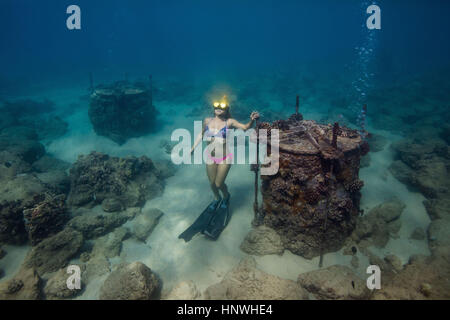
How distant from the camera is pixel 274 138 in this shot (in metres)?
4.61

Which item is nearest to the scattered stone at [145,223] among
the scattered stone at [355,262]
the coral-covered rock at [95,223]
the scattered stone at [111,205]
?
the coral-covered rock at [95,223]

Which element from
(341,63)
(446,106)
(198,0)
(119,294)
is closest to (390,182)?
(119,294)

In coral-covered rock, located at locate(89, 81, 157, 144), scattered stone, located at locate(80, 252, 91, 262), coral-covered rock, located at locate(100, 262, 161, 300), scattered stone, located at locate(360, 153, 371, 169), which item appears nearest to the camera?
coral-covered rock, located at locate(100, 262, 161, 300)

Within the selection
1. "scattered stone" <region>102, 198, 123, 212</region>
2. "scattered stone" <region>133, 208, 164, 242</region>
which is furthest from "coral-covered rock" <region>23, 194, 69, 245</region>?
"scattered stone" <region>133, 208, 164, 242</region>

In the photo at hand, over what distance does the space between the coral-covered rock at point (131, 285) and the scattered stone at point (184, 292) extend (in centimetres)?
39

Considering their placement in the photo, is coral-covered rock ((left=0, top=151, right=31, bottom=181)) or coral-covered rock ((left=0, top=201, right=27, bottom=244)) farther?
coral-covered rock ((left=0, top=151, right=31, bottom=181))

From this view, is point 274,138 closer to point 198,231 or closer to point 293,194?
point 293,194

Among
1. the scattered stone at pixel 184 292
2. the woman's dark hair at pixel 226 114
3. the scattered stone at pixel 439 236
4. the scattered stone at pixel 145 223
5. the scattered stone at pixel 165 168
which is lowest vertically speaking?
the scattered stone at pixel 184 292

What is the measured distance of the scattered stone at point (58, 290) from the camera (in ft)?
13.9

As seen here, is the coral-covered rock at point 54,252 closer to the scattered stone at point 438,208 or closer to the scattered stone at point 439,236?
the scattered stone at point 439,236

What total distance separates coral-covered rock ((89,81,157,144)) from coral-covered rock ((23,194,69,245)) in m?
6.48

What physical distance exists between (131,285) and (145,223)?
2.34m

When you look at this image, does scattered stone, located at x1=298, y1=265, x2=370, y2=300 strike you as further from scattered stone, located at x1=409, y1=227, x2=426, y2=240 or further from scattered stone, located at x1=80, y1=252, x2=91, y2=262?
scattered stone, located at x1=80, y1=252, x2=91, y2=262

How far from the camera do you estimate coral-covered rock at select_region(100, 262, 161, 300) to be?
3.81 meters
